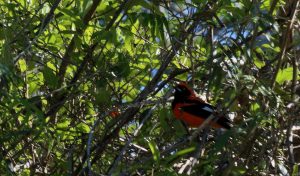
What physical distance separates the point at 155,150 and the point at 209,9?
3.81 ft

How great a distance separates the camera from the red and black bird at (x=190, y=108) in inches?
180

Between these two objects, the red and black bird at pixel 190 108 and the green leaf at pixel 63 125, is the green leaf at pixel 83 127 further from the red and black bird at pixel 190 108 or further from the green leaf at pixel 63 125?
the red and black bird at pixel 190 108

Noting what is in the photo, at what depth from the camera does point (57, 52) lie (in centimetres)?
470

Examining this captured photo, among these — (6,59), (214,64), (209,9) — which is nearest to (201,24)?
(209,9)

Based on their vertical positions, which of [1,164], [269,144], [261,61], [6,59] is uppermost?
[261,61]

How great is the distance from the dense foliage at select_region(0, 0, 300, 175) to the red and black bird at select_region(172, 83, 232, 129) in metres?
0.08

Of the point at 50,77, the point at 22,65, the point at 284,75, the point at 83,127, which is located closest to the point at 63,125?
the point at 83,127

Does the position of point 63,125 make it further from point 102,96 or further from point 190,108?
point 190,108

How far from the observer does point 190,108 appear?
5.18m

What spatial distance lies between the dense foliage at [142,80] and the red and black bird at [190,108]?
75mm

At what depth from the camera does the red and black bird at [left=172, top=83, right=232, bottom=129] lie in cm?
457

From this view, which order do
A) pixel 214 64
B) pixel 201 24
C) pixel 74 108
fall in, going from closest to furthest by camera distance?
1. pixel 214 64
2. pixel 201 24
3. pixel 74 108

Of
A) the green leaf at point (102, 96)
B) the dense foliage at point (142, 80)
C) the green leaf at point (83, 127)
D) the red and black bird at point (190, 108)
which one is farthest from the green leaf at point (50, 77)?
the red and black bird at point (190, 108)

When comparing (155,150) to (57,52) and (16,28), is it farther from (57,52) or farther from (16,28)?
(57,52)
